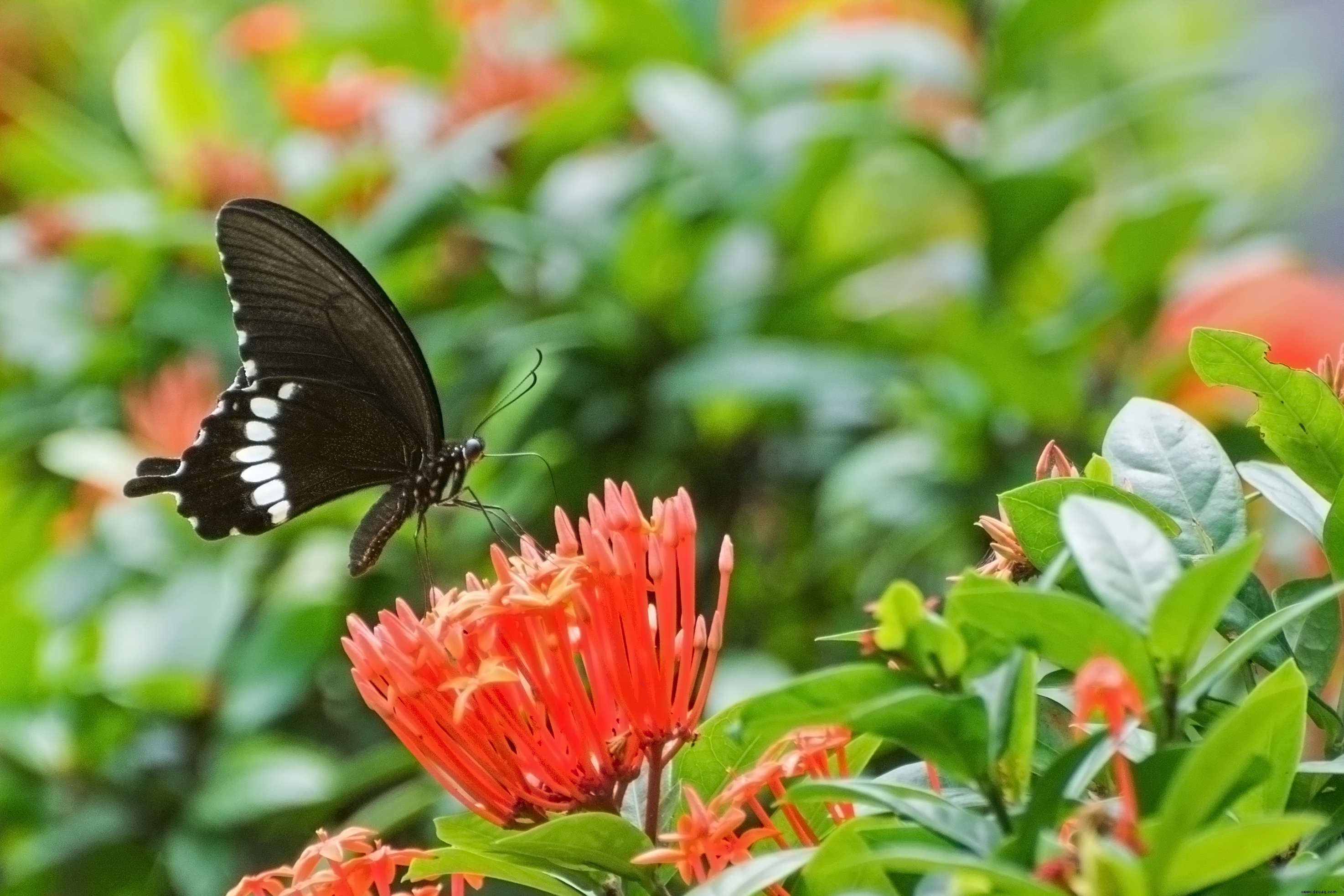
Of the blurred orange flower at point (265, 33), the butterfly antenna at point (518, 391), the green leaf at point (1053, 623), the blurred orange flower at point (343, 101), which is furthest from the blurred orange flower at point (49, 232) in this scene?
the green leaf at point (1053, 623)

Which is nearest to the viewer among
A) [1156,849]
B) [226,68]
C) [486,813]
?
[1156,849]

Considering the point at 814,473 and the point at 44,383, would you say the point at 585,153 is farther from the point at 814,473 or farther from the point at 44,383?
the point at 44,383

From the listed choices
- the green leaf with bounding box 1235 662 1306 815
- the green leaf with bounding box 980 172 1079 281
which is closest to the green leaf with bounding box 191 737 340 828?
the green leaf with bounding box 980 172 1079 281

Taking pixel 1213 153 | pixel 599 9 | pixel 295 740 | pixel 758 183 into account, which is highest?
pixel 599 9

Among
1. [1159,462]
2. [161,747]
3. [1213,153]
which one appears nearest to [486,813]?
[1159,462]

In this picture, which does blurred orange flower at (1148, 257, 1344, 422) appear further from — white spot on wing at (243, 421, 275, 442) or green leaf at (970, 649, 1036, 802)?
green leaf at (970, 649, 1036, 802)

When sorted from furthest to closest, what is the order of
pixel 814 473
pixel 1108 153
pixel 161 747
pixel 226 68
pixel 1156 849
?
pixel 1108 153
pixel 226 68
pixel 814 473
pixel 161 747
pixel 1156 849

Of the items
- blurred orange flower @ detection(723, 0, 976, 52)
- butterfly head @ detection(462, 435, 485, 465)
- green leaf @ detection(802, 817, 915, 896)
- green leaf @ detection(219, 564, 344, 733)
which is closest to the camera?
green leaf @ detection(802, 817, 915, 896)
